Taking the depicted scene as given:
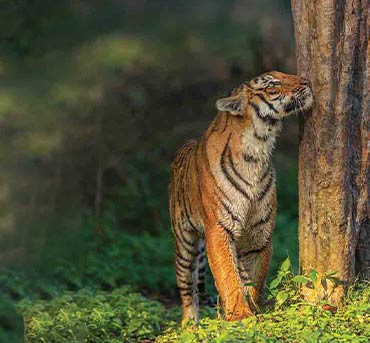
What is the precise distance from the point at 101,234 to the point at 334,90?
4.38m

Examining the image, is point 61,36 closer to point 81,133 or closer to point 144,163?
point 81,133

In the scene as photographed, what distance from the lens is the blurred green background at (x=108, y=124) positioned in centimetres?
841

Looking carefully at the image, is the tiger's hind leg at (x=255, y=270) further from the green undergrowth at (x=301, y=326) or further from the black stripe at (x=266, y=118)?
the black stripe at (x=266, y=118)

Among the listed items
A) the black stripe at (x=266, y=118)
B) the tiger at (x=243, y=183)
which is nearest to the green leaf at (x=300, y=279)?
the tiger at (x=243, y=183)

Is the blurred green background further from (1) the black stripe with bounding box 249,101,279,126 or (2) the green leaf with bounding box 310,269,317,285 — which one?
(1) the black stripe with bounding box 249,101,279,126

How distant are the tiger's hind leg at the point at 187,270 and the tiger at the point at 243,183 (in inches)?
20.8

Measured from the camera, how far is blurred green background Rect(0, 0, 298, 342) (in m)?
8.41

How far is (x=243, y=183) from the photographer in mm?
5801

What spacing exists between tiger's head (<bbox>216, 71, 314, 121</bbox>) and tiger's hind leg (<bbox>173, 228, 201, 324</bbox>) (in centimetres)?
117

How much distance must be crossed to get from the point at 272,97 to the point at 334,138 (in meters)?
0.46

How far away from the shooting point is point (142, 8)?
11938 millimetres

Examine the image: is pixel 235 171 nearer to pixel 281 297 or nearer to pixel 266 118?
pixel 266 118

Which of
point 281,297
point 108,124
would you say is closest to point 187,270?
point 281,297

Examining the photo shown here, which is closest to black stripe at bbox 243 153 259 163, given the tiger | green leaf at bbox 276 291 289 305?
the tiger
